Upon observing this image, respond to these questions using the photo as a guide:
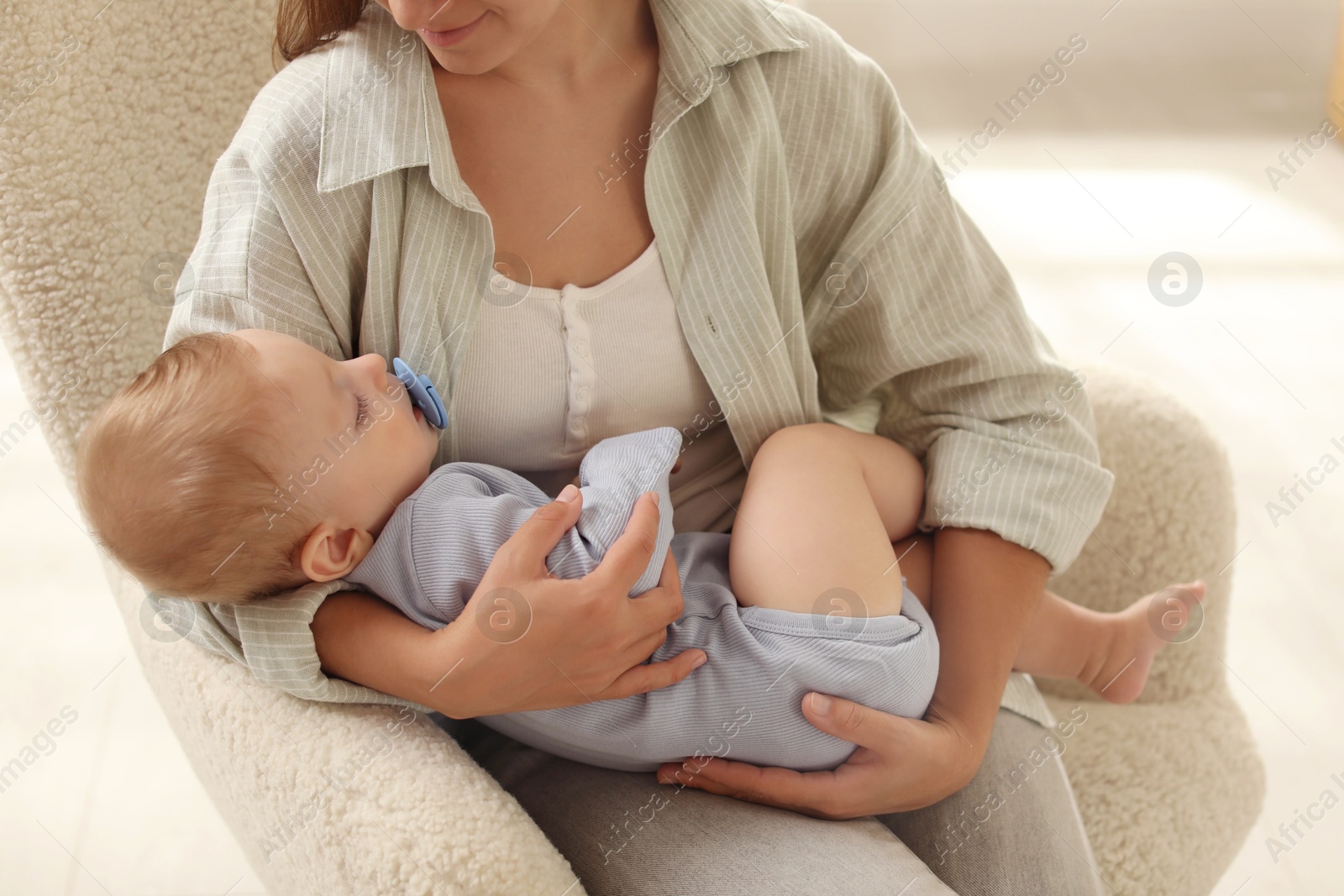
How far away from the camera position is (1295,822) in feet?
5.25

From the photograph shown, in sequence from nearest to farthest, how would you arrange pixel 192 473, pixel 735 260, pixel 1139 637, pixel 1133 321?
1. pixel 192 473
2. pixel 735 260
3. pixel 1139 637
4. pixel 1133 321

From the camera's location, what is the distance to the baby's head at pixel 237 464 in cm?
88

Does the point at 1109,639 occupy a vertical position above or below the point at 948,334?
below

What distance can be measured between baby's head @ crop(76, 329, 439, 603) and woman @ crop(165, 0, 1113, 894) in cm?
5

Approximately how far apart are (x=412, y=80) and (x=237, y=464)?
410 mm

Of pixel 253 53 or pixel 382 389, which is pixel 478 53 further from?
pixel 253 53

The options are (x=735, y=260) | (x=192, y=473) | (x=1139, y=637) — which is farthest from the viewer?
(x=1139, y=637)

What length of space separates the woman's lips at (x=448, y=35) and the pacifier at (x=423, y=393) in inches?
11.3

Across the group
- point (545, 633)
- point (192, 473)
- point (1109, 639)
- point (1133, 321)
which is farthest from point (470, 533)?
point (1133, 321)

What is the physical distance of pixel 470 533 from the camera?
0.95 m

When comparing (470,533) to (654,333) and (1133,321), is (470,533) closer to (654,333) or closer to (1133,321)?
(654,333)

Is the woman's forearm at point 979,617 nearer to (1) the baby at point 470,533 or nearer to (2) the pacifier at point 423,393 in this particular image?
(1) the baby at point 470,533

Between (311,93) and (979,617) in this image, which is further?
(979,617)

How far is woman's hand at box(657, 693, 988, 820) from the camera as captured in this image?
981 millimetres
